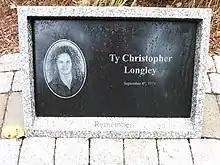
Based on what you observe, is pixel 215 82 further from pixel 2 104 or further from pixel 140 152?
pixel 2 104

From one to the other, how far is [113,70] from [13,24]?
1741 mm

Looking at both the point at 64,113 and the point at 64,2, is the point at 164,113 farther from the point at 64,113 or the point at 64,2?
the point at 64,2

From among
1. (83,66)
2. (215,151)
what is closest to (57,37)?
(83,66)

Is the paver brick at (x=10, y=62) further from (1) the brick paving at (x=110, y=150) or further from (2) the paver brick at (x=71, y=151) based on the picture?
(2) the paver brick at (x=71, y=151)

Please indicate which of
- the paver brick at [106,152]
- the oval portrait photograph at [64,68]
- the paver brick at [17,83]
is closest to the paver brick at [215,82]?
the paver brick at [106,152]

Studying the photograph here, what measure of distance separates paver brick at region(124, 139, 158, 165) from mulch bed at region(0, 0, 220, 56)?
1.25 metres

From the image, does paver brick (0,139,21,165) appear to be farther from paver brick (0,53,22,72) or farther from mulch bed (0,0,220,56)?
mulch bed (0,0,220,56)

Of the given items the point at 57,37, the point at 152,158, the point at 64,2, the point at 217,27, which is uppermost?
the point at 64,2

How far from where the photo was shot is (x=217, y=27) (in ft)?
12.5

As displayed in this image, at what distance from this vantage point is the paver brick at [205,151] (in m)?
2.25

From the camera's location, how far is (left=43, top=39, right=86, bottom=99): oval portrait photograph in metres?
2.28

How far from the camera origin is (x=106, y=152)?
7.51 ft

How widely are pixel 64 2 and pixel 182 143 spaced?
2.06 meters

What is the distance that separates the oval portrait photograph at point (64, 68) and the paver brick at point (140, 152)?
1.21ft
